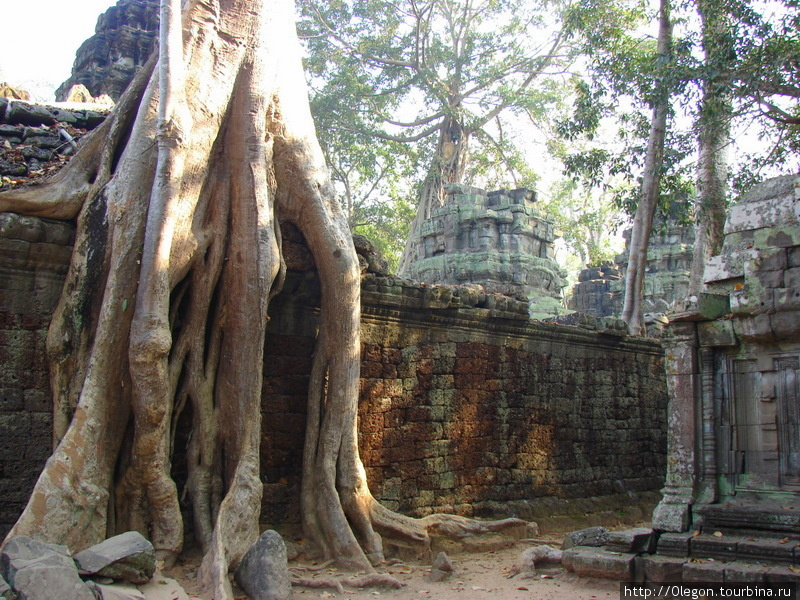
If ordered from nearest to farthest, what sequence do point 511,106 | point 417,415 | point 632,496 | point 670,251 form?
point 417,415, point 632,496, point 670,251, point 511,106

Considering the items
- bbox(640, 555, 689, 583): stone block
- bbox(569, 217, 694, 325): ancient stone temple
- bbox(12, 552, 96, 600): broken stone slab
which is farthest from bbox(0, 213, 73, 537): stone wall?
bbox(569, 217, 694, 325): ancient stone temple

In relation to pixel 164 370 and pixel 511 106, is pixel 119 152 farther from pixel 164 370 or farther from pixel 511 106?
pixel 511 106

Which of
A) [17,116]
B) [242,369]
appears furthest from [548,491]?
[17,116]

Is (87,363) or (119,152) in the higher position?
(119,152)

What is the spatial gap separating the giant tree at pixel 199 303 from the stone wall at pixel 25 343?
0.16m

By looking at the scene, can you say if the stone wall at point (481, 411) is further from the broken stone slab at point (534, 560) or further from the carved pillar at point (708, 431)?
the carved pillar at point (708, 431)

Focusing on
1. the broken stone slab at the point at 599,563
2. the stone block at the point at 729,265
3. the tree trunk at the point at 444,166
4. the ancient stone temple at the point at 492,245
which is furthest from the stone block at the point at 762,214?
the tree trunk at the point at 444,166

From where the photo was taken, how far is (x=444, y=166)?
69.3 feet

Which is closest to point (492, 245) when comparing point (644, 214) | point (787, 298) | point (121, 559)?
point (644, 214)

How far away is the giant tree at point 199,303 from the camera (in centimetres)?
446

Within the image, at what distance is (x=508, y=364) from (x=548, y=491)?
1351mm

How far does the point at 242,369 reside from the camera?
504cm

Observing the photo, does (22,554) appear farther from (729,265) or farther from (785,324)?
(729,265)

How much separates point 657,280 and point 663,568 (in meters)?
13.4
